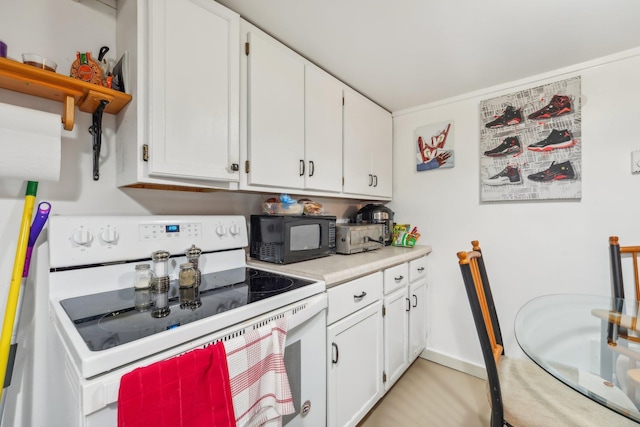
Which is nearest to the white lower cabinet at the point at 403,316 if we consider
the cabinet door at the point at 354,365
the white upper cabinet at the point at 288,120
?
the cabinet door at the point at 354,365

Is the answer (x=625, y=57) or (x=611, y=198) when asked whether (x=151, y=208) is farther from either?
(x=625, y=57)

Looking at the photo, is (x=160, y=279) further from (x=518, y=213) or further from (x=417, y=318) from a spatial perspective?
(x=518, y=213)

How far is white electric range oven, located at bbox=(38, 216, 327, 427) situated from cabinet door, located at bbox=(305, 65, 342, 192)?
577 mm

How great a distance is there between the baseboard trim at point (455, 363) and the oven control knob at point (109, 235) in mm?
2334

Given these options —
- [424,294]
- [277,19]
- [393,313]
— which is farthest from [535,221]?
[277,19]

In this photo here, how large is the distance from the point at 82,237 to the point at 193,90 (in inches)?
27.6

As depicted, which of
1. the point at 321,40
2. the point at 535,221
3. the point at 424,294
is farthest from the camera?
the point at 424,294

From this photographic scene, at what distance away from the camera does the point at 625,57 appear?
157 cm

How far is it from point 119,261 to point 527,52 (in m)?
2.35

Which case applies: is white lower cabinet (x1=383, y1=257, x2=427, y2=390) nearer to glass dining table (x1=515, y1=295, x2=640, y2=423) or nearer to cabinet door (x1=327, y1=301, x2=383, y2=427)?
cabinet door (x1=327, y1=301, x2=383, y2=427)

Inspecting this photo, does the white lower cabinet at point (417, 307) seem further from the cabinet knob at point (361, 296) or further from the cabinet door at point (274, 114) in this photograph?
the cabinet door at point (274, 114)

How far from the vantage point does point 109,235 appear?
1048mm

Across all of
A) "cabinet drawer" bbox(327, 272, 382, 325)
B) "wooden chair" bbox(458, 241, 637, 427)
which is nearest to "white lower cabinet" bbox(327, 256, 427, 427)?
"cabinet drawer" bbox(327, 272, 382, 325)

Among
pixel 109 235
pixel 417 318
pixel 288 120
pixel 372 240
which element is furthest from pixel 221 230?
pixel 417 318
